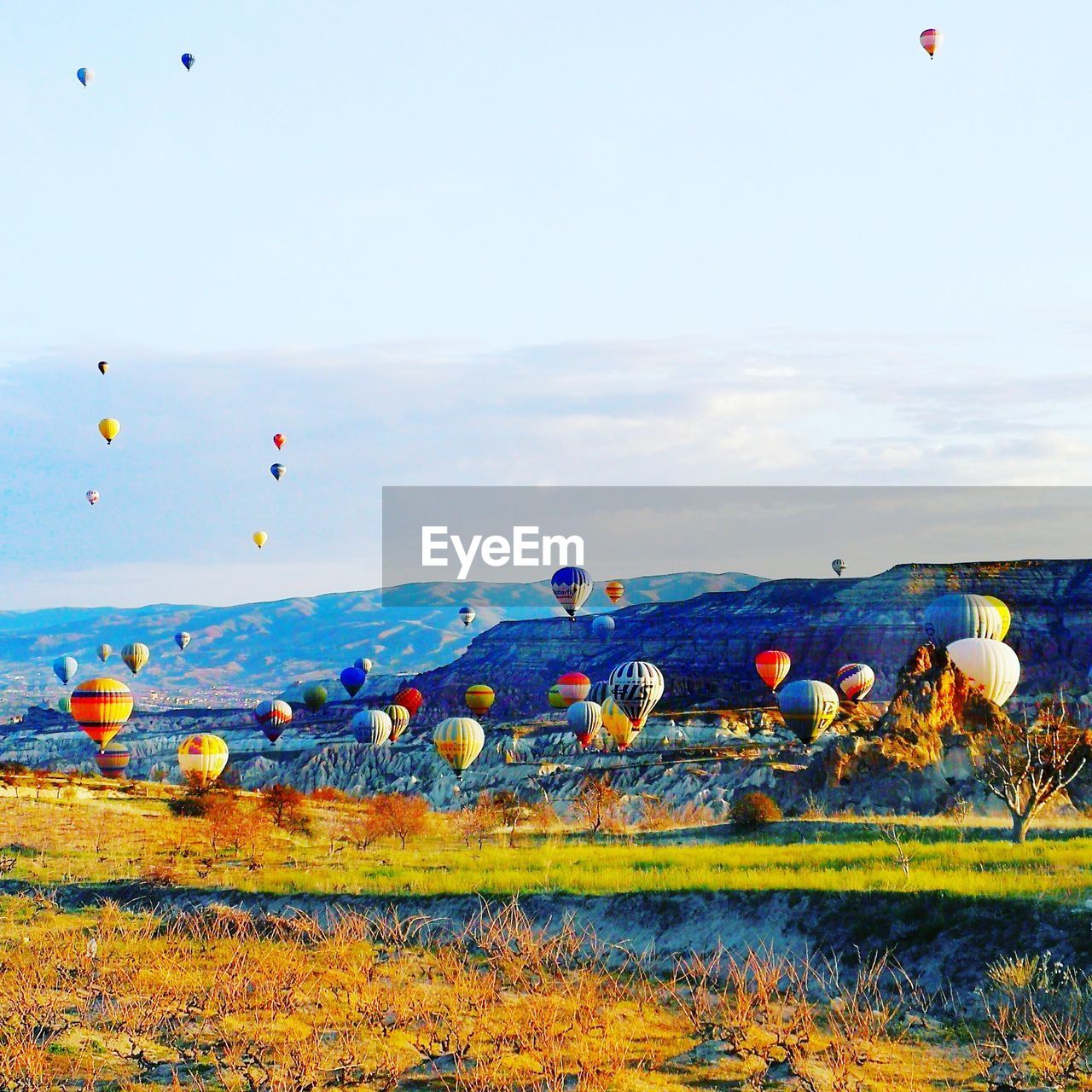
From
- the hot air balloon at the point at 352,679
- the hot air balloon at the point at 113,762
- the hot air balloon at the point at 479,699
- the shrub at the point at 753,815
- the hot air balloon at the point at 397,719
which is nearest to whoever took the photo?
the shrub at the point at 753,815

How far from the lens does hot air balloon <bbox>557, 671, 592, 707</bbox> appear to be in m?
118

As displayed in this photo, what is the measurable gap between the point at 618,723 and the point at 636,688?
20.8ft

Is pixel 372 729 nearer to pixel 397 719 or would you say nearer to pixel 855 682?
pixel 397 719

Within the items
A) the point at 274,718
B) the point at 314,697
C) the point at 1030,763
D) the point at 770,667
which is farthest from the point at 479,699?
the point at 1030,763

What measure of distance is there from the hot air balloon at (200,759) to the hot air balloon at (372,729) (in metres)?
48.4

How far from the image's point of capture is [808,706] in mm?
68375

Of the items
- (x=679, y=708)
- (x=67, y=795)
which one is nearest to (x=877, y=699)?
(x=679, y=708)

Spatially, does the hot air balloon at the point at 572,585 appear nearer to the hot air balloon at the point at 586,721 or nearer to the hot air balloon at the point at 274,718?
the hot air balloon at the point at 586,721

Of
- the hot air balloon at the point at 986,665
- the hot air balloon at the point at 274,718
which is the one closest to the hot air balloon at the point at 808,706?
the hot air balloon at the point at 986,665

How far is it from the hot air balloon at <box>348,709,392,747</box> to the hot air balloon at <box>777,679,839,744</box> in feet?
173

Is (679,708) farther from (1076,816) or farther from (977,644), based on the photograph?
(1076,816)

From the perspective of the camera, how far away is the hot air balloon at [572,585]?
10750cm

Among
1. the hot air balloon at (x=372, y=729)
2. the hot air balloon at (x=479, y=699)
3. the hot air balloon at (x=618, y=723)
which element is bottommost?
the hot air balloon at (x=372, y=729)

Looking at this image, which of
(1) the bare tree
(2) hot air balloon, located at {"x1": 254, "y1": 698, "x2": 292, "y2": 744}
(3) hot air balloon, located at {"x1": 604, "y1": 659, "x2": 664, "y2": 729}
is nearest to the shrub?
(1) the bare tree
